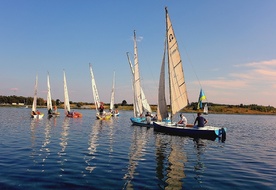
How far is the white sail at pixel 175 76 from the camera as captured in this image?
1526 inches

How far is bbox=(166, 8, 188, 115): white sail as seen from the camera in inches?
1526

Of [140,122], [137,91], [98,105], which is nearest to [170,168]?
[140,122]

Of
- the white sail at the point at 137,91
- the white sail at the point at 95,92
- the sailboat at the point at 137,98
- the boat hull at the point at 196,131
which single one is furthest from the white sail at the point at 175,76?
the white sail at the point at 95,92

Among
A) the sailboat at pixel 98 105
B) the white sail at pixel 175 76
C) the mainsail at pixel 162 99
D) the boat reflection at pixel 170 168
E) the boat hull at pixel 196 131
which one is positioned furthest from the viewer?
the sailboat at pixel 98 105

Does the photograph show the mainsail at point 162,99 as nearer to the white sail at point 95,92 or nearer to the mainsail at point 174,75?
the mainsail at point 174,75

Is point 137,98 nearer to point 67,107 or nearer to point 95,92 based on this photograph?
point 95,92

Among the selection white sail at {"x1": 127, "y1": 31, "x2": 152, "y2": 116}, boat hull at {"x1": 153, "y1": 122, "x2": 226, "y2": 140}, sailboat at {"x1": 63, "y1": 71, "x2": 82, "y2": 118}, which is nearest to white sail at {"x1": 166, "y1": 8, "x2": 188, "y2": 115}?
boat hull at {"x1": 153, "y1": 122, "x2": 226, "y2": 140}

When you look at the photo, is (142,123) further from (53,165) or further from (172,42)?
(53,165)

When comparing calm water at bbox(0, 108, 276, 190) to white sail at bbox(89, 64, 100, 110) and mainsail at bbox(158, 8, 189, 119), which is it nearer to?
mainsail at bbox(158, 8, 189, 119)

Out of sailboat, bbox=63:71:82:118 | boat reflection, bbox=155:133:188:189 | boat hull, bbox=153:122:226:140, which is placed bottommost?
boat reflection, bbox=155:133:188:189

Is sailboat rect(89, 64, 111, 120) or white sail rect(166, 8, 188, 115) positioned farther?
sailboat rect(89, 64, 111, 120)

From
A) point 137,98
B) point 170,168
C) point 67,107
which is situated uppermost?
point 137,98

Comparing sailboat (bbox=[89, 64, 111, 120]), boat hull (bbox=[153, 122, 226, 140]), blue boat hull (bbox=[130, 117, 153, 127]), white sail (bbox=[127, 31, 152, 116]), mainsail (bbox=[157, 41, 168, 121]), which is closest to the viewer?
boat hull (bbox=[153, 122, 226, 140])

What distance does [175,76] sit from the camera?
129 ft
